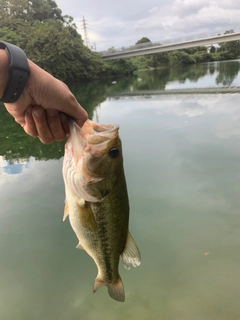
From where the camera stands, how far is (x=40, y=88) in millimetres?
1430

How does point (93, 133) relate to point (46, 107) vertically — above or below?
below

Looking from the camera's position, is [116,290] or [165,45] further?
[165,45]

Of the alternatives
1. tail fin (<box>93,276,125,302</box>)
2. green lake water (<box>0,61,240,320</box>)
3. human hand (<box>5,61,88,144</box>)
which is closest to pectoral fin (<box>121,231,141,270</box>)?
tail fin (<box>93,276,125,302</box>)


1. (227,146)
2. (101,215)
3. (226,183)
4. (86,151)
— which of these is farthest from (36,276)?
(227,146)

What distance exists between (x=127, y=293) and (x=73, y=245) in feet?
4.23

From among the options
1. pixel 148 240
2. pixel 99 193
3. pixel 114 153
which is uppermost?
pixel 114 153

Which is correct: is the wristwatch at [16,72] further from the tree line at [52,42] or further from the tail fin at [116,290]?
the tree line at [52,42]

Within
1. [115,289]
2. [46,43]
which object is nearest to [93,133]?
[115,289]

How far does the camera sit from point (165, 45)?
36656 millimetres

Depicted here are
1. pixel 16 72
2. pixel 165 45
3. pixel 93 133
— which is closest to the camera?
pixel 16 72

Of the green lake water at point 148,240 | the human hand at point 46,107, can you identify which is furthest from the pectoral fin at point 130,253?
the green lake water at point 148,240

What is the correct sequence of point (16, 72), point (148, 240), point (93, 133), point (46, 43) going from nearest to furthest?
point (16, 72)
point (93, 133)
point (148, 240)
point (46, 43)

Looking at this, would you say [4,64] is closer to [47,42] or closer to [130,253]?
[130,253]

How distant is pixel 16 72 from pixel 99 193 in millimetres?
759
